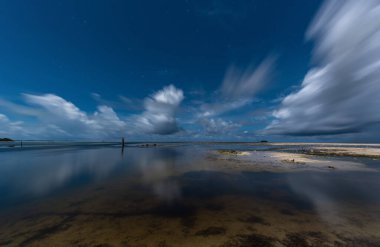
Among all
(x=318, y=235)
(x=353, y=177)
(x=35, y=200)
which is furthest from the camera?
(x=353, y=177)

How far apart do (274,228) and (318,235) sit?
67.2 inches

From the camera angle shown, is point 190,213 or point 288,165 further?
point 288,165

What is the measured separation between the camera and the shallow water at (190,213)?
674 centimetres

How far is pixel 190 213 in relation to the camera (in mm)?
9172

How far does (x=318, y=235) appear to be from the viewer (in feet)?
22.8

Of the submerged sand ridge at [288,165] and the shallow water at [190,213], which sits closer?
the shallow water at [190,213]

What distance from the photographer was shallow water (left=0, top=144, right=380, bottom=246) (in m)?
6.74

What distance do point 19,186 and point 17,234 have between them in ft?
34.6

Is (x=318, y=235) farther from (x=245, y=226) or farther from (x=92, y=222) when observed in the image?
(x=92, y=222)

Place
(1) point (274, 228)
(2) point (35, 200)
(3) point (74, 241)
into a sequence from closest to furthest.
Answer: (3) point (74, 241)
(1) point (274, 228)
(2) point (35, 200)

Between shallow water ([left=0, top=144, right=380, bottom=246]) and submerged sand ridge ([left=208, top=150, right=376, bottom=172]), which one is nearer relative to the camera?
shallow water ([left=0, top=144, right=380, bottom=246])

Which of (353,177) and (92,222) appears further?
(353,177)

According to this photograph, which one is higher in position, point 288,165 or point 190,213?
point 288,165

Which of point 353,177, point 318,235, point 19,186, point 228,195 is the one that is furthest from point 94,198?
point 353,177
